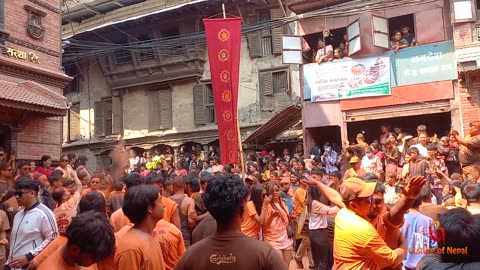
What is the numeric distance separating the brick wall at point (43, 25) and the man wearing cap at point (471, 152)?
38.4 feet

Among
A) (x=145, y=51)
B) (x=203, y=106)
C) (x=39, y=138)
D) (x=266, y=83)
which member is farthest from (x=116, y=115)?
(x=39, y=138)

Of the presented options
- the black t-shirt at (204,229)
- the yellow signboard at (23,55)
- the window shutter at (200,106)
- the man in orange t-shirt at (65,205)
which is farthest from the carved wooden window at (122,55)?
the black t-shirt at (204,229)

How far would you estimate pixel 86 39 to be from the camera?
24906mm

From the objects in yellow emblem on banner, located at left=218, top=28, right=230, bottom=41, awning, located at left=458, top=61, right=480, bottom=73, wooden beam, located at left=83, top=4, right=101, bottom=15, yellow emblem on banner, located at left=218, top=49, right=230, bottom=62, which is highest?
wooden beam, located at left=83, top=4, right=101, bottom=15

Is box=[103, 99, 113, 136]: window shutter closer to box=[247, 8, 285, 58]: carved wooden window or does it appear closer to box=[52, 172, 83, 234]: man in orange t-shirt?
box=[247, 8, 285, 58]: carved wooden window

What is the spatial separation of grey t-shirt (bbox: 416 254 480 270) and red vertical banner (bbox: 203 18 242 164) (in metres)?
7.14

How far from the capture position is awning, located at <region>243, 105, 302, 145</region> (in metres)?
17.0

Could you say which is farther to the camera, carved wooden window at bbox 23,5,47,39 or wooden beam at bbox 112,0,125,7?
wooden beam at bbox 112,0,125,7

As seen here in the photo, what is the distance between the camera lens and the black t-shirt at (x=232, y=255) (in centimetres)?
251

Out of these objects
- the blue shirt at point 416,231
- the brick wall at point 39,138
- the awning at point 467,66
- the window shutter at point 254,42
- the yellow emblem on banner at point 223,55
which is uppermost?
the window shutter at point 254,42

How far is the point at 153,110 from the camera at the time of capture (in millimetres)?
24062

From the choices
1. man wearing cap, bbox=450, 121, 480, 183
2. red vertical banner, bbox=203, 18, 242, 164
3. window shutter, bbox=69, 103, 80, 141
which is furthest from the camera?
window shutter, bbox=69, 103, 80, 141

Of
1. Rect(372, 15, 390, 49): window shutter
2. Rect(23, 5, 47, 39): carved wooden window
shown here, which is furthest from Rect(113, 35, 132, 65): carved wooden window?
Rect(372, 15, 390, 49): window shutter

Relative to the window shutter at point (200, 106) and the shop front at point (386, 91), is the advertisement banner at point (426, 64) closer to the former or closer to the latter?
the shop front at point (386, 91)
